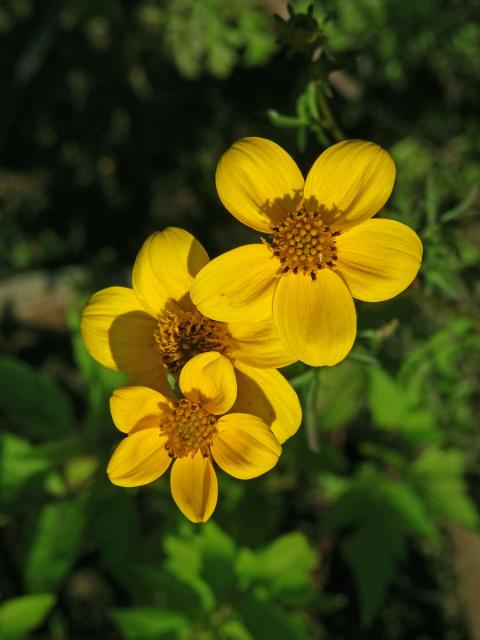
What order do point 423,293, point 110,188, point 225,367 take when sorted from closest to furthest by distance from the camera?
point 225,367
point 423,293
point 110,188

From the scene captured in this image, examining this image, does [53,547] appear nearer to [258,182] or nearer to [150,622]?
[150,622]

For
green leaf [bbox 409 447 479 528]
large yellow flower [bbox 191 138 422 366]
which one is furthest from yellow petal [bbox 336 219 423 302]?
green leaf [bbox 409 447 479 528]

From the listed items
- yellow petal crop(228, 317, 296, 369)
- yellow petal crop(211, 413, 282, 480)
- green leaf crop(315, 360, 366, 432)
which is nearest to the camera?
yellow petal crop(211, 413, 282, 480)

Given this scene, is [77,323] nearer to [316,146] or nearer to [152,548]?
[152,548]

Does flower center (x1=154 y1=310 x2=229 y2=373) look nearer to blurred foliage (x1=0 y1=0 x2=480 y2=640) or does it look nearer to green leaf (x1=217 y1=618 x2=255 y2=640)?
blurred foliage (x1=0 y1=0 x2=480 y2=640)

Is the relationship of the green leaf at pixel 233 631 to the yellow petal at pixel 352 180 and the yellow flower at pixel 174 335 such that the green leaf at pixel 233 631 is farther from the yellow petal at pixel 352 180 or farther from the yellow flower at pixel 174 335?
the yellow petal at pixel 352 180

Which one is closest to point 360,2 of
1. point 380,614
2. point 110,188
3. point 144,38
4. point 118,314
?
point 144,38
